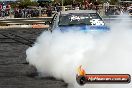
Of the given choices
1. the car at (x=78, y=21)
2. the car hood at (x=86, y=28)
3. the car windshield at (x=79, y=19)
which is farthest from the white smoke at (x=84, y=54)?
the car windshield at (x=79, y=19)

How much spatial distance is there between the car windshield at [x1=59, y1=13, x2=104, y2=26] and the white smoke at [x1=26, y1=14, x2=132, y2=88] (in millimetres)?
2519

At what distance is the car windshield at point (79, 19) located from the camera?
14.3 metres

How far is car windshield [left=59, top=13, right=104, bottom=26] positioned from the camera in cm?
1427

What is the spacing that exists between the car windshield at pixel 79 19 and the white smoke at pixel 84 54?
252 cm

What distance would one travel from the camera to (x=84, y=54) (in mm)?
9234

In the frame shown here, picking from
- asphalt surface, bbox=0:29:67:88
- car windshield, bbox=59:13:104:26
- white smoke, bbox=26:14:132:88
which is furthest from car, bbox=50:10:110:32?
white smoke, bbox=26:14:132:88

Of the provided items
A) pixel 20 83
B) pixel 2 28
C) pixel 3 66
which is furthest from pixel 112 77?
pixel 2 28

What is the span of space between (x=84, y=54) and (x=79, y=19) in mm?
5338

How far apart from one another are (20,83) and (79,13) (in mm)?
5409

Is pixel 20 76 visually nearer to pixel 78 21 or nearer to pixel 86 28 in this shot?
pixel 86 28

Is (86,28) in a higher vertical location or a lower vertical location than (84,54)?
lower

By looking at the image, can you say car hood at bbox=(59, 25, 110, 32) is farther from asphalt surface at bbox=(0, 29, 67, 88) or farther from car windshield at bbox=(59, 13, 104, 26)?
asphalt surface at bbox=(0, 29, 67, 88)

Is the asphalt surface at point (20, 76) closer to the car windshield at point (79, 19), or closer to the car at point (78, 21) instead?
the car at point (78, 21)

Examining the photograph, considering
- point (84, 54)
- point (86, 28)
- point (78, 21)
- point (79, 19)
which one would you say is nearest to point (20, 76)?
point (84, 54)
